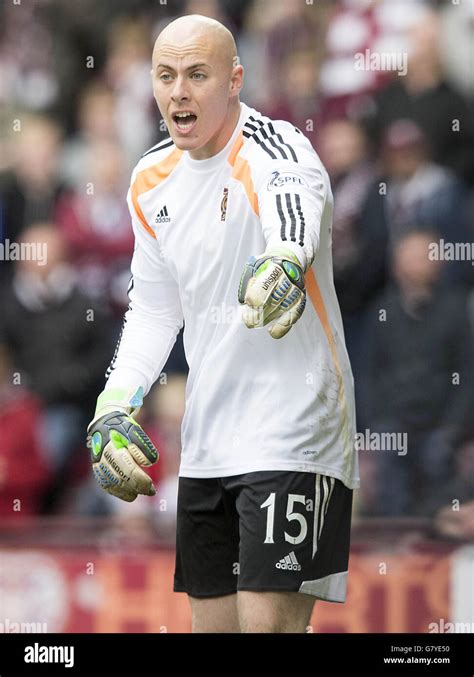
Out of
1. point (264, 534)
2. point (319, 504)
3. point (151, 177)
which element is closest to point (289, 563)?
point (264, 534)

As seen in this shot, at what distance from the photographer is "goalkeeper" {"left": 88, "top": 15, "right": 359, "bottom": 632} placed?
5.09m

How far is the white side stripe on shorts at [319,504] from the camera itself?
5172 millimetres

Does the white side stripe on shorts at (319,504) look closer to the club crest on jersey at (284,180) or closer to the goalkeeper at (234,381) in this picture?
the goalkeeper at (234,381)

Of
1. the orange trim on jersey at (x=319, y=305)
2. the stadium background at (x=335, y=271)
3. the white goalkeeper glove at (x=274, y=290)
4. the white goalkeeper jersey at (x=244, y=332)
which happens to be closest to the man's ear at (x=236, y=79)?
the white goalkeeper jersey at (x=244, y=332)

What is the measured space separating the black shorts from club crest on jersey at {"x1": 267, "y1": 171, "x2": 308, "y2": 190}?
975 millimetres

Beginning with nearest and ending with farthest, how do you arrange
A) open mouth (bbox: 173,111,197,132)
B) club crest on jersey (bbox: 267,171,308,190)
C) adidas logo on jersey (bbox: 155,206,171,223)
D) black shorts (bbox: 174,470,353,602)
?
club crest on jersey (bbox: 267,171,308,190) → black shorts (bbox: 174,470,353,602) → open mouth (bbox: 173,111,197,132) → adidas logo on jersey (bbox: 155,206,171,223)

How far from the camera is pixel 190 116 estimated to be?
5.21 meters

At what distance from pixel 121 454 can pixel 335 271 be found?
15.0 feet

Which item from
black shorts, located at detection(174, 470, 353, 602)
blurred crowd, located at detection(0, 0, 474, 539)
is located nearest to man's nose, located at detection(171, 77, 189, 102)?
black shorts, located at detection(174, 470, 353, 602)

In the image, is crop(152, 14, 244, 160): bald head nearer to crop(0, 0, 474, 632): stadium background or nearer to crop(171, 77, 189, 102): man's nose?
crop(171, 77, 189, 102): man's nose

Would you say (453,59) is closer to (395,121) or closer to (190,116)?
(395,121)

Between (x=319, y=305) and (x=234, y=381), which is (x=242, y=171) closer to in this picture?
(x=319, y=305)

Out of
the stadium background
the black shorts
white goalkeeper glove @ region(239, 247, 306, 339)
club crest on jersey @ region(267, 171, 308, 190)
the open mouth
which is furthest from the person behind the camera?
the stadium background
